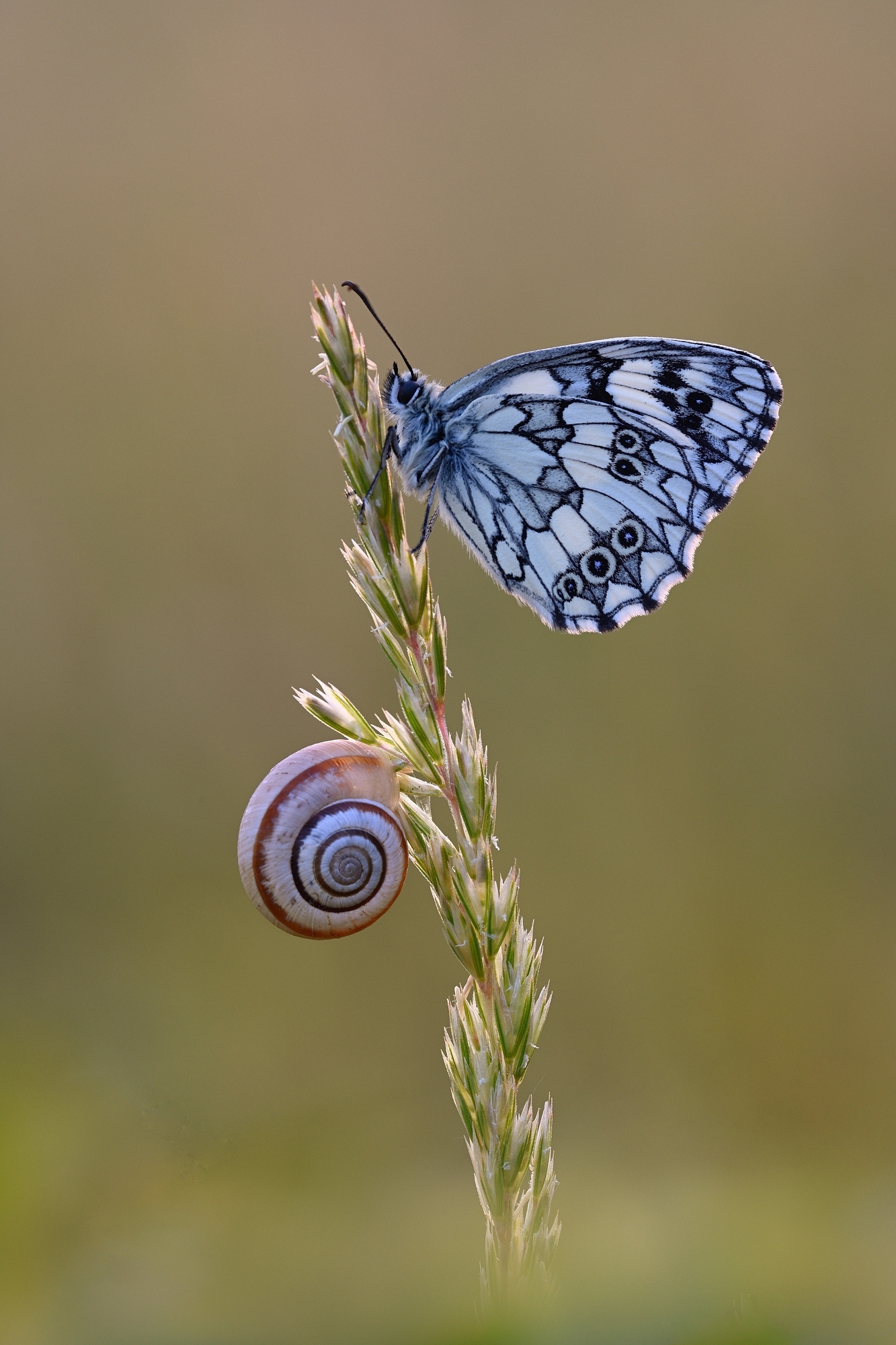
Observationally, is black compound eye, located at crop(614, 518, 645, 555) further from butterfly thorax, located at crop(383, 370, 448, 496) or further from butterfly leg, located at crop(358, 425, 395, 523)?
butterfly leg, located at crop(358, 425, 395, 523)

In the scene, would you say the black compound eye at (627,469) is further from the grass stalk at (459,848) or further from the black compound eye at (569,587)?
the grass stalk at (459,848)

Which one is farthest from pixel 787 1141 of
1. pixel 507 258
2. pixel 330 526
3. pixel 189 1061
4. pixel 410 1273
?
pixel 507 258

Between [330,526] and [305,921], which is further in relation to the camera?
[330,526]

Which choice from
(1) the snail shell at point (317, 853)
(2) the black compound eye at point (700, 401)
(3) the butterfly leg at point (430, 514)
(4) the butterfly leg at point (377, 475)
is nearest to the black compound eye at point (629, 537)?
(2) the black compound eye at point (700, 401)

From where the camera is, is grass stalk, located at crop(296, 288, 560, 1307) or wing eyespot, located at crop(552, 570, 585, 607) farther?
wing eyespot, located at crop(552, 570, 585, 607)

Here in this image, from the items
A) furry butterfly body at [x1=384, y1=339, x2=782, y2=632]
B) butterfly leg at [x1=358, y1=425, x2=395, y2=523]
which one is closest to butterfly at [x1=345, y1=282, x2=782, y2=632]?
furry butterfly body at [x1=384, y1=339, x2=782, y2=632]

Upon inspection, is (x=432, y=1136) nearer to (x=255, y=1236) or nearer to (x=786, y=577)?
(x=255, y=1236)
